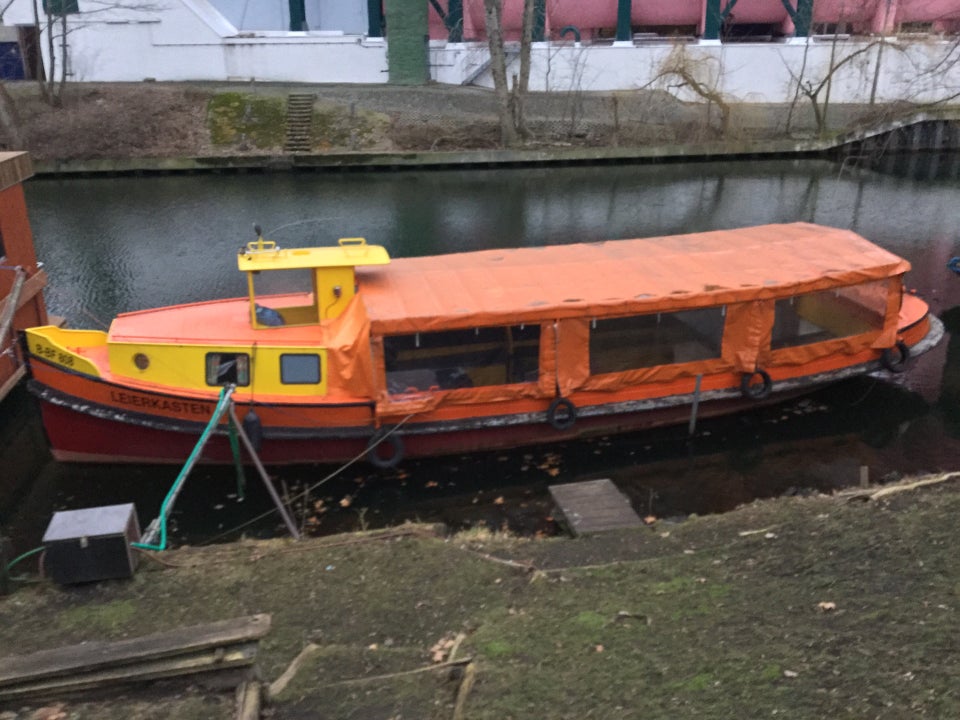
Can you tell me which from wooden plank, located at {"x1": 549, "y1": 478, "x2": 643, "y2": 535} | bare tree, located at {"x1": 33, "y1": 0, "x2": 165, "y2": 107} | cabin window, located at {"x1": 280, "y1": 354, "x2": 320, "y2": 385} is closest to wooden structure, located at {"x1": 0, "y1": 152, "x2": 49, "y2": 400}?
cabin window, located at {"x1": 280, "y1": 354, "x2": 320, "y2": 385}

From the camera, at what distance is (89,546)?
6684mm

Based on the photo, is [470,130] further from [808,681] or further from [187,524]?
[808,681]

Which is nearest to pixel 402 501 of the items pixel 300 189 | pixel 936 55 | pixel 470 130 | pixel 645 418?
pixel 645 418

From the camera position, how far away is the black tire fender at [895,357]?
14.0m

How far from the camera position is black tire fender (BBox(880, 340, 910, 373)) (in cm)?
1398

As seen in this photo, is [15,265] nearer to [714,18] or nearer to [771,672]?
[771,672]

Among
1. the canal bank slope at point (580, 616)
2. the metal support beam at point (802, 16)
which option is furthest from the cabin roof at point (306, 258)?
the metal support beam at point (802, 16)

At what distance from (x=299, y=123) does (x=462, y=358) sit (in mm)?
25946

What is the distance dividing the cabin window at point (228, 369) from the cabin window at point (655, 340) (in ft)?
16.3

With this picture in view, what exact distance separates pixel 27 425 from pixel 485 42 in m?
32.7

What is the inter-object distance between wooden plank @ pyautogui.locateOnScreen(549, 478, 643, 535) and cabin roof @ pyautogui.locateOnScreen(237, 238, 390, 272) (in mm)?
4693

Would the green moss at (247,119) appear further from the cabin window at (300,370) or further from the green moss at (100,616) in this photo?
the green moss at (100,616)

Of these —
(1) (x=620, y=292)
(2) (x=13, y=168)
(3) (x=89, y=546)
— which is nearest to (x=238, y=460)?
(3) (x=89, y=546)

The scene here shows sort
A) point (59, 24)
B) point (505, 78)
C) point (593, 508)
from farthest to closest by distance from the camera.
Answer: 1. point (59, 24)
2. point (505, 78)
3. point (593, 508)
